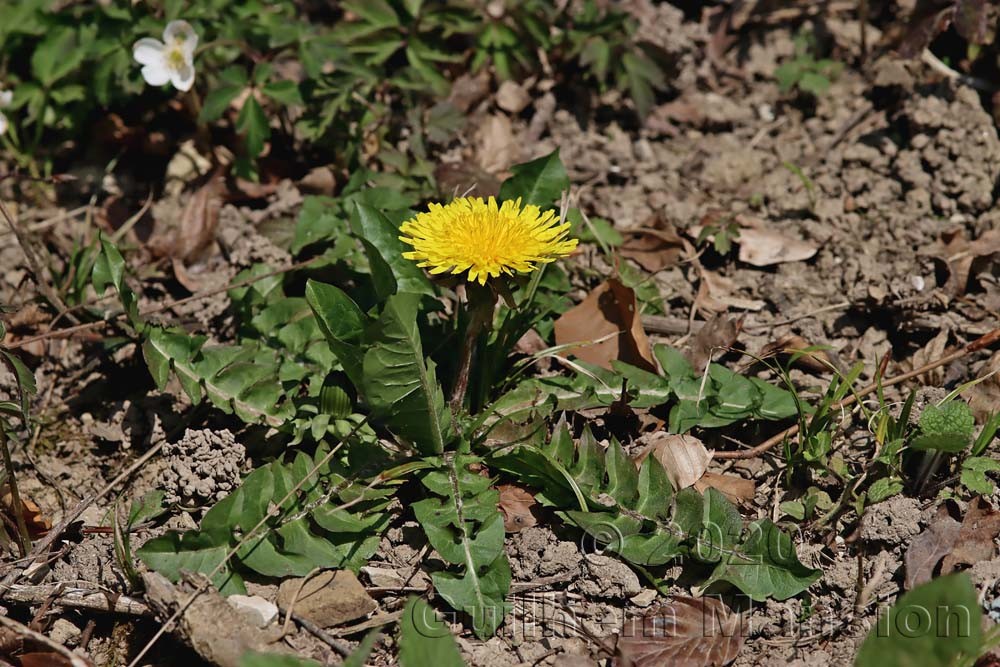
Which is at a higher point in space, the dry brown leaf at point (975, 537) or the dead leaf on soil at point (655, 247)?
the dead leaf on soil at point (655, 247)

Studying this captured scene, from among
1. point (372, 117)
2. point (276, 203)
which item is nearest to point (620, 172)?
point (372, 117)

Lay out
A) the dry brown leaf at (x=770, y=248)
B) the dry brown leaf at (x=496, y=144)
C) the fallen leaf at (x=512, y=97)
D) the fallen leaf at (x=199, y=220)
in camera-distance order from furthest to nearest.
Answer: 1. the fallen leaf at (x=512, y=97)
2. the dry brown leaf at (x=496, y=144)
3. the fallen leaf at (x=199, y=220)
4. the dry brown leaf at (x=770, y=248)

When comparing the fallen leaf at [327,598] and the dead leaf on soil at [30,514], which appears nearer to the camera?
the fallen leaf at [327,598]

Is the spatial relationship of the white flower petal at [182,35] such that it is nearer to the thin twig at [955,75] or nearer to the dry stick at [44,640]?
the dry stick at [44,640]

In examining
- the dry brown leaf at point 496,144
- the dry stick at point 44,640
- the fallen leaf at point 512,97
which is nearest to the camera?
the dry stick at point 44,640

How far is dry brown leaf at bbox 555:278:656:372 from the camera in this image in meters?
2.94

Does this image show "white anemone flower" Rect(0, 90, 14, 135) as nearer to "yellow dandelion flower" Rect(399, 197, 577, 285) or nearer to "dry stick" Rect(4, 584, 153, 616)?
"dry stick" Rect(4, 584, 153, 616)

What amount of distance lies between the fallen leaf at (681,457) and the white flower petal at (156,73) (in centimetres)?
222

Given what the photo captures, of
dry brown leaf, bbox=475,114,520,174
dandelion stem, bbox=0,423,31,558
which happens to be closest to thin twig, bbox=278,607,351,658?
dandelion stem, bbox=0,423,31,558

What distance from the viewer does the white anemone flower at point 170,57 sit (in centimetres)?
342

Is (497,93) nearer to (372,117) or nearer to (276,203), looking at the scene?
(372,117)

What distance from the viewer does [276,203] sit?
3.71 meters

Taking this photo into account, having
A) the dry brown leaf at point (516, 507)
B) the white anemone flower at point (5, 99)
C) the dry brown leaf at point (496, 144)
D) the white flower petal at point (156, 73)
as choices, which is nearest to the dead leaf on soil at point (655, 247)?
the dry brown leaf at point (496, 144)

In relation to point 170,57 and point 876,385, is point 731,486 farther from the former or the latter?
point 170,57
